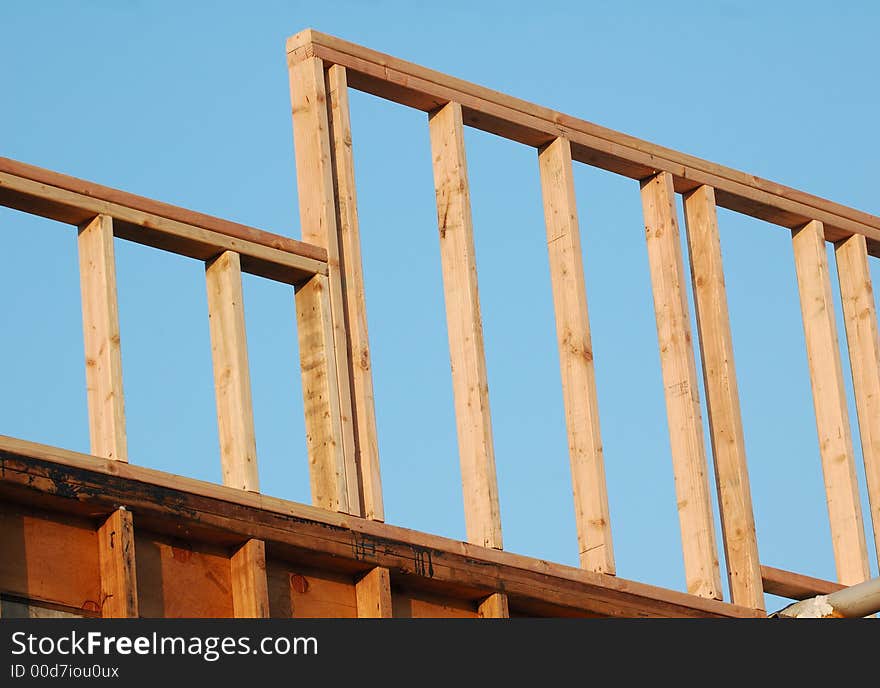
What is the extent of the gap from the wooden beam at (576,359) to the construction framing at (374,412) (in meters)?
0.01

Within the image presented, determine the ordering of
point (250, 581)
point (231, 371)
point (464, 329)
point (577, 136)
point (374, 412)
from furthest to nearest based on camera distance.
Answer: point (577, 136) → point (464, 329) → point (374, 412) → point (231, 371) → point (250, 581)

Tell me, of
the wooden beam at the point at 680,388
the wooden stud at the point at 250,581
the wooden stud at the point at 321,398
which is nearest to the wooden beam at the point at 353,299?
the wooden stud at the point at 321,398

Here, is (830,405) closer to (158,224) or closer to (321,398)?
(321,398)

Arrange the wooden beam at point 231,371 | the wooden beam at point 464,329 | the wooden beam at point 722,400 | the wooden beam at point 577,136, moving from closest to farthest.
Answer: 1. the wooden beam at point 231,371
2. the wooden beam at point 464,329
3. the wooden beam at point 577,136
4. the wooden beam at point 722,400

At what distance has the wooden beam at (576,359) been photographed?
36.7ft

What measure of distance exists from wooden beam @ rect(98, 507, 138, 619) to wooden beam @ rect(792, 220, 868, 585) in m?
5.14

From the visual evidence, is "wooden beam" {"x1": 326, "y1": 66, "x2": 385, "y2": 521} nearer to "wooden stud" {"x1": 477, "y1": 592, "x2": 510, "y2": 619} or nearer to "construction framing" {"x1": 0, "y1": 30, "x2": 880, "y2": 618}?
"construction framing" {"x1": 0, "y1": 30, "x2": 880, "y2": 618}

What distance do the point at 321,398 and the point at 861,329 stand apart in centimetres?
449

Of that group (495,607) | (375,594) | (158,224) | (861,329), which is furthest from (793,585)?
(158,224)

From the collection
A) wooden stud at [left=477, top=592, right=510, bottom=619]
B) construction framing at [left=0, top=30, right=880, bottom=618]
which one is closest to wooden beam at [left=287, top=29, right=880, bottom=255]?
construction framing at [left=0, top=30, right=880, bottom=618]

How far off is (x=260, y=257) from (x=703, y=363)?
326cm

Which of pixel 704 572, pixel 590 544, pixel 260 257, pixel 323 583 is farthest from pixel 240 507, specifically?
pixel 704 572

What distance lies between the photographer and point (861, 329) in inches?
529

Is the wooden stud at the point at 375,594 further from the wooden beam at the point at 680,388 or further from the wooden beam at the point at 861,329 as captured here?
the wooden beam at the point at 861,329
